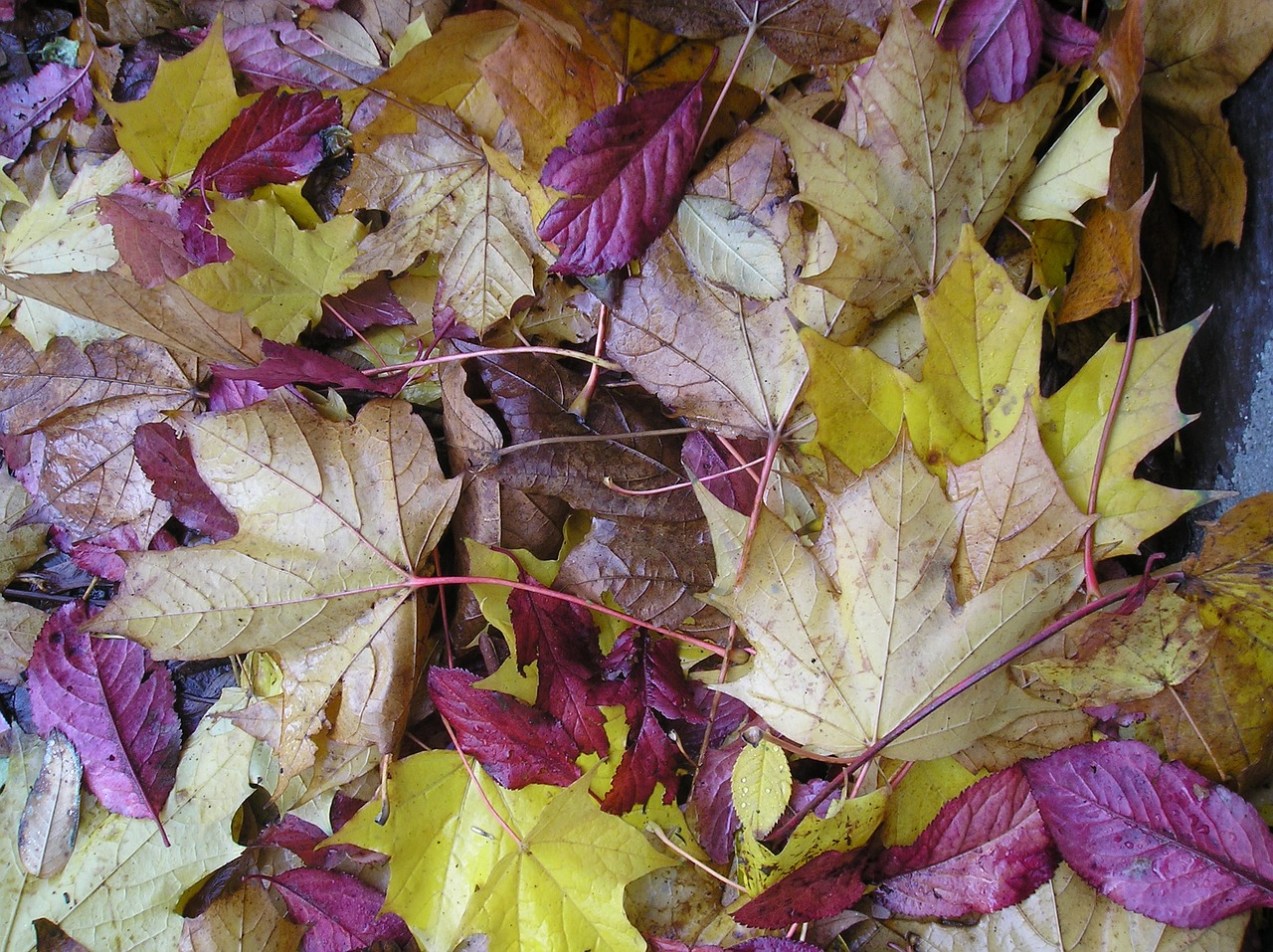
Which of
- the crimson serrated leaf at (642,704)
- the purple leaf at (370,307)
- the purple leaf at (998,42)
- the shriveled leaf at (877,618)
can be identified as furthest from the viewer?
the purple leaf at (370,307)

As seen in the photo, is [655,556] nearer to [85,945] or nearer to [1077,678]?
[1077,678]

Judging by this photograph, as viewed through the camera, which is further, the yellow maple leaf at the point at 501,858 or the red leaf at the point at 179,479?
the red leaf at the point at 179,479

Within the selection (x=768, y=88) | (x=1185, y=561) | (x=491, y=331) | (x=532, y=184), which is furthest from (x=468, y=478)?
(x=1185, y=561)

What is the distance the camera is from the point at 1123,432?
0.91m

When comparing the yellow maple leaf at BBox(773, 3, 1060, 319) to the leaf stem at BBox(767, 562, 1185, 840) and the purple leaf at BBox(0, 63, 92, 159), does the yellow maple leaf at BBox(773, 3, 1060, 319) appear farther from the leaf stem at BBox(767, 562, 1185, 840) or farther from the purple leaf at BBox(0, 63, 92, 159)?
the purple leaf at BBox(0, 63, 92, 159)

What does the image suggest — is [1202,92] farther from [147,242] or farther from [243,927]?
[243,927]

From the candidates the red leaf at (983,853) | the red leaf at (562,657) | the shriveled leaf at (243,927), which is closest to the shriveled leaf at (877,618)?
the red leaf at (983,853)

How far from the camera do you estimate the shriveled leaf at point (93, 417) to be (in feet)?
4.12

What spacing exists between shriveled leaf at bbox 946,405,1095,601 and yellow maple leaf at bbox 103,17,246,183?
1196 millimetres

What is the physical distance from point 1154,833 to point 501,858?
826 millimetres

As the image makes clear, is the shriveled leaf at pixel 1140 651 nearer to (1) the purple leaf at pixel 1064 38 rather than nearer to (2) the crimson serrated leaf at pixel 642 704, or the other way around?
(2) the crimson serrated leaf at pixel 642 704

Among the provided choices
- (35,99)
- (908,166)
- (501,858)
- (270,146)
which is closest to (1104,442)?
(908,166)

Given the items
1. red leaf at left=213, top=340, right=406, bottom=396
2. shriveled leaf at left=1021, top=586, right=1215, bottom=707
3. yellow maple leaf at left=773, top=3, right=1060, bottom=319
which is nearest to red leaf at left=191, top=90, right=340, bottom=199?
red leaf at left=213, top=340, right=406, bottom=396

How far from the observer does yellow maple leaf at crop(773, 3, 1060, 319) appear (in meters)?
0.93
